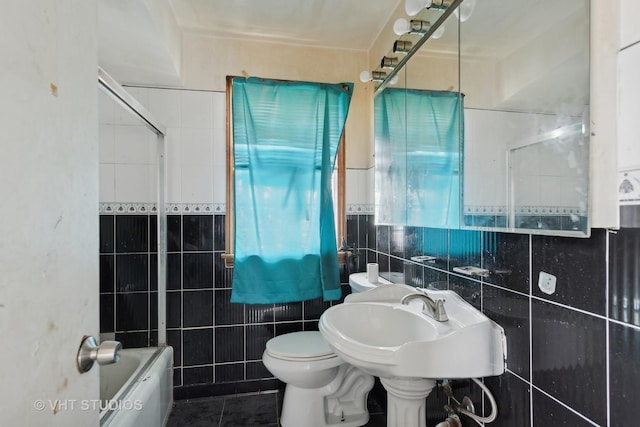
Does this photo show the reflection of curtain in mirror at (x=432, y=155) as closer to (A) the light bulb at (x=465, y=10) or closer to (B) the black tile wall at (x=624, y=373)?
(A) the light bulb at (x=465, y=10)

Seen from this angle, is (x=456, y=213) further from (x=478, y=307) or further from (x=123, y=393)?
(x=123, y=393)

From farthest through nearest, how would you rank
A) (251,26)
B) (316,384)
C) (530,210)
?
(251,26)
(316,384)
(530,210)

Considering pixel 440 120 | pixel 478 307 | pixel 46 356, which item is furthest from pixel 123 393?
pixel 440 120

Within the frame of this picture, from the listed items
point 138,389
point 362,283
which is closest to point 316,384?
point 362,283

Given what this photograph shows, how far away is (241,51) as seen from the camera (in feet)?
6.41

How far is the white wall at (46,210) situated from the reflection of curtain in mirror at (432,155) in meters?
1.12

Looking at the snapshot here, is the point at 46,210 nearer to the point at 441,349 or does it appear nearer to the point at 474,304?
the point at 441,349

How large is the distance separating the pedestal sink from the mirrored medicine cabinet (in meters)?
0.33

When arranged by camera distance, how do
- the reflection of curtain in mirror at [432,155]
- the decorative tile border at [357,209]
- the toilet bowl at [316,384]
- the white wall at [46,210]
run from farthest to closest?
the decorative tile border at [357,209], the toilet bowl at [316,384], the reflection of curtain in mirror at [432,155], the white wall at [46,210]

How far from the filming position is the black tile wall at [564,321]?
0.64m

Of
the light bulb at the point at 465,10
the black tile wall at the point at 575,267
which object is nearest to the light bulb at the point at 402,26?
the light bulb at the point at 465,10

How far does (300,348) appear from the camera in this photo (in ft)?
5.32

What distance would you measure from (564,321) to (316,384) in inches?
46.9

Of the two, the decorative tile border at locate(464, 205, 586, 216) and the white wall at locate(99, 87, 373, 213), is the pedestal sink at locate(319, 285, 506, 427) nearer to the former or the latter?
the decorative tile border at locate(464, 205, 586, 216)
